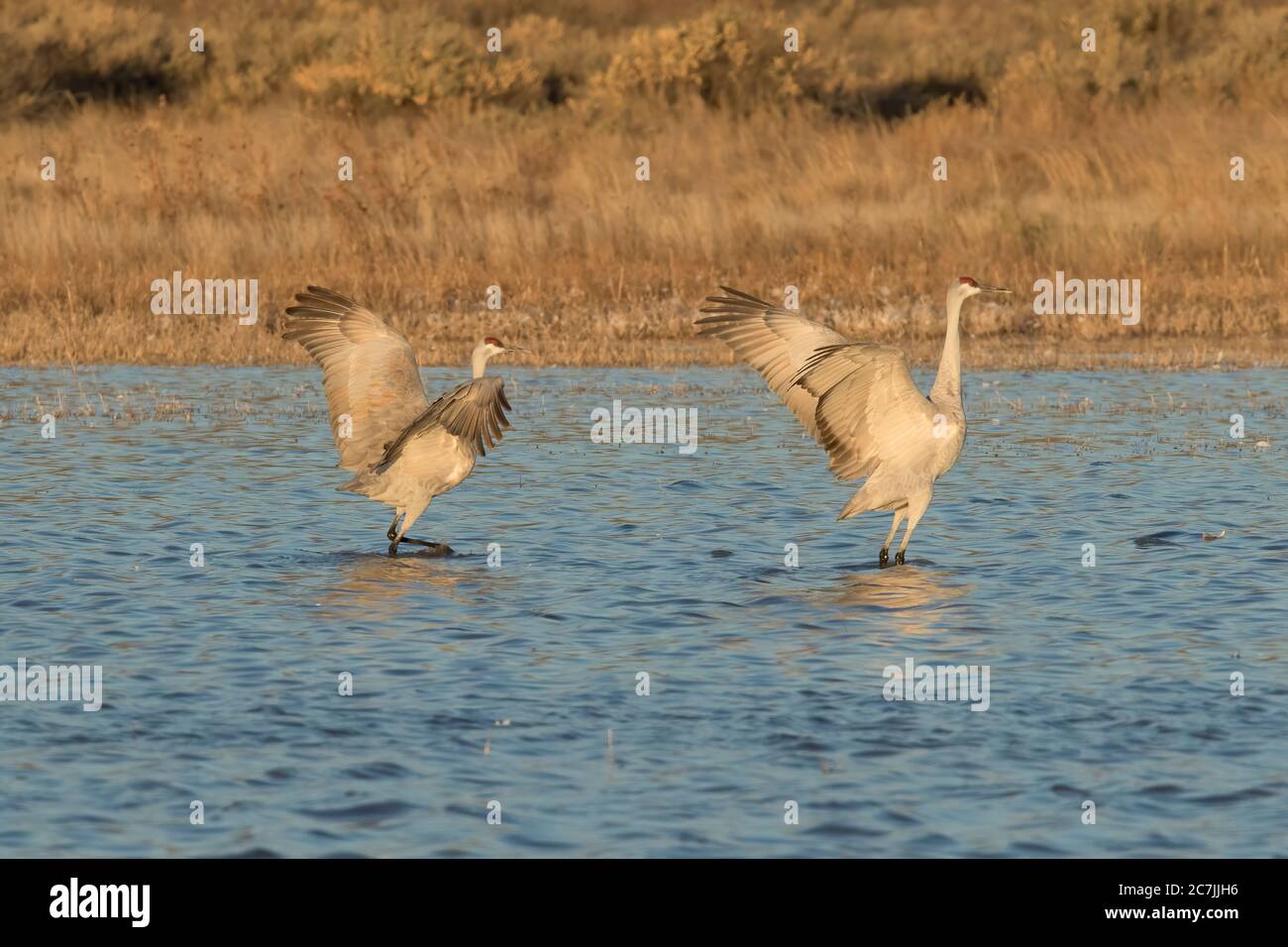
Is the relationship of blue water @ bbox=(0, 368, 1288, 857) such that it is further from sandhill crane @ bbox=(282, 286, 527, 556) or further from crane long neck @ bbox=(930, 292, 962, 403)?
crane long neck @ bbox=(930, 292, 962, 403)

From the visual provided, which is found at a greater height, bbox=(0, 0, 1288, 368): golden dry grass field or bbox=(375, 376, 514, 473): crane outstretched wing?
bbox=(0, 0, 1288, 368): golden dry grass field

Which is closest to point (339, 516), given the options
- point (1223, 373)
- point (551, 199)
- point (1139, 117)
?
point (1223, 373)

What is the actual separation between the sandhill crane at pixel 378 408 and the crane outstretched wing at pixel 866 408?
1892 mm

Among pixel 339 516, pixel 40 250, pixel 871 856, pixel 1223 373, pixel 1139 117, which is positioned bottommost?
Answer: pixel 871 856

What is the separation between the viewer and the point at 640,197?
978 inches

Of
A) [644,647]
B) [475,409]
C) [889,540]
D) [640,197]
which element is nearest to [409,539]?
[475,409]

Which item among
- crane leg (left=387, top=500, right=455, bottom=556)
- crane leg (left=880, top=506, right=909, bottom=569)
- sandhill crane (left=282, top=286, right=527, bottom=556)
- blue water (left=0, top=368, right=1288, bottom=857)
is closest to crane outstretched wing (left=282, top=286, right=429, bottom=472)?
sandhill crane (left=282, top=286, right=527, bottom=556)

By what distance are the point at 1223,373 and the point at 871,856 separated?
1379 centimetres

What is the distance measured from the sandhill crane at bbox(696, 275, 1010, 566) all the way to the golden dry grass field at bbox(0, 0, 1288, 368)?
8717 millimetres

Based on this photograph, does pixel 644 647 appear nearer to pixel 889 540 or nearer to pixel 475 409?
pixel 475 409

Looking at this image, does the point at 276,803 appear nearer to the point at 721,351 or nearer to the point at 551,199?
the point at 721,351

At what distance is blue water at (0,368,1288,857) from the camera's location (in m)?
6.70

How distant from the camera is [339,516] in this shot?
12.9 m
